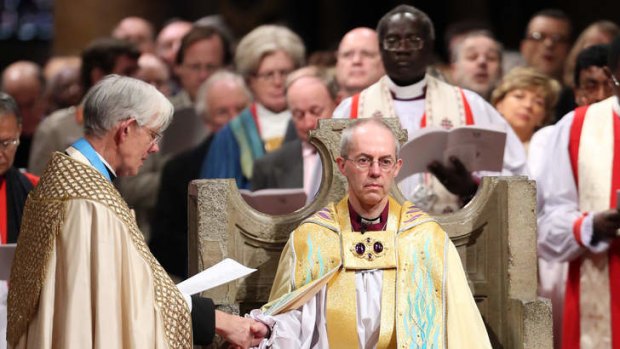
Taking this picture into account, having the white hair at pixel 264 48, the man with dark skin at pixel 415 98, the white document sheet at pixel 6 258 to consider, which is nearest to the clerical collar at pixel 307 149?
the man with dark skin at pixel 415 98

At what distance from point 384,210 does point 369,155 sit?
292mm

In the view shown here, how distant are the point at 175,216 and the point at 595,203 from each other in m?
2.99

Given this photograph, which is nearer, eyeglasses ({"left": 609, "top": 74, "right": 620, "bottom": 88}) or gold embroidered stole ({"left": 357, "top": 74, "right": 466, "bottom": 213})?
eyeglasses ({"left": 609, "top": 74, "right": 620, "bottom": 88})

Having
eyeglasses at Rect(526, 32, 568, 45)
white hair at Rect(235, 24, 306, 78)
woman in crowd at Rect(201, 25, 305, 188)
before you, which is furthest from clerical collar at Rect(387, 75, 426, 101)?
eyeglasses at Rect(526, 32, 568, 45)

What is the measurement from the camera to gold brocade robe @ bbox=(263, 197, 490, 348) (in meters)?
6.46

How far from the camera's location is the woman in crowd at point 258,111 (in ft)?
30.7

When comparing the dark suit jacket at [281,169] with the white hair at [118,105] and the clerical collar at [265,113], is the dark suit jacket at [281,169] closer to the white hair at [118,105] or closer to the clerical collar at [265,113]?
the clerical collar at [265,113]

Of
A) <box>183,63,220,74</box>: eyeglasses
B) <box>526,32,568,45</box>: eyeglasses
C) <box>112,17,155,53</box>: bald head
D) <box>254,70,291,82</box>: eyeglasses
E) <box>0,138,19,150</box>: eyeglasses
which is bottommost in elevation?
<box>0,138,19,150</box>: eyeglasses

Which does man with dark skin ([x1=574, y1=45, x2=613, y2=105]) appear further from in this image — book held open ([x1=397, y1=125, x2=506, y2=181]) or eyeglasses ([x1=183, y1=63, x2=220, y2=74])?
eyeglasses ([x1=183, y1=63, x2=220, y2=74])

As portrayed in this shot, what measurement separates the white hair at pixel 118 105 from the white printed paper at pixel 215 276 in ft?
2.23

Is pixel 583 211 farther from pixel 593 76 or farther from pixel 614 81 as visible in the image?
pixel 593 76

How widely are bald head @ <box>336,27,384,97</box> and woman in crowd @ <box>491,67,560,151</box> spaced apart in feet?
2.42

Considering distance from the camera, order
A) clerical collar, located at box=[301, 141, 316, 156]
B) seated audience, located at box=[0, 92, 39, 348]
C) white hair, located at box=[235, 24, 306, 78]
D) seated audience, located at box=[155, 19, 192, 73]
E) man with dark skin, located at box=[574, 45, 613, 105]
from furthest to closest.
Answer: seated audience, located at box=[155, 19, 192, 73]
white hair, located at box=[235, 24, 306, 78]
clerical collar, located at box=[301, 141, 316, 156]
man with dark skin, located at box=[574, 45, 613, 105]
seated audience, located at box=[0, 92, 39, 348]

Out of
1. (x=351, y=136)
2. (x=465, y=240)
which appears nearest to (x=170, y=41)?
(x=465, y=240)
